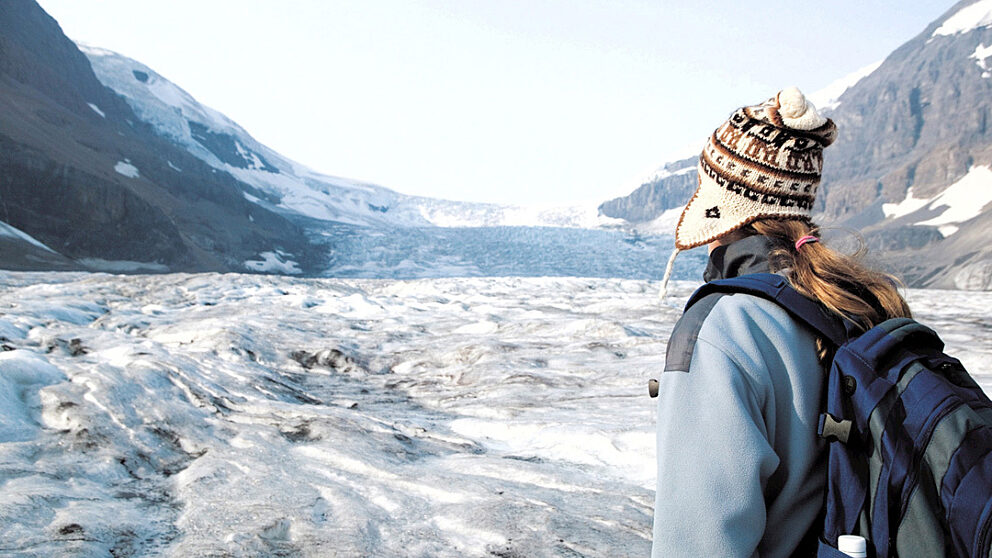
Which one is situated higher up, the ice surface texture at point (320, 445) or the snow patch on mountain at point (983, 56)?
the snow patch on mountain at point (983, 56)

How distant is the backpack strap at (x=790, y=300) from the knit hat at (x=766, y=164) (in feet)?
0.79

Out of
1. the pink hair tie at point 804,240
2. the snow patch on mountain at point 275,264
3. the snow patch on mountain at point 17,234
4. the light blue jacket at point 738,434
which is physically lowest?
the snow patch on mountain at point 275,264

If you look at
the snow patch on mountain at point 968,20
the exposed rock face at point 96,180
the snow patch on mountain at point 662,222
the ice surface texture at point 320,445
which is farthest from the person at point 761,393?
the snow patch on mountain at point 968,20

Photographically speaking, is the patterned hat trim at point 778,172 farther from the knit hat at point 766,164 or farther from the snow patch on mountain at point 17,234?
the snow patch on mountain at point 17,234

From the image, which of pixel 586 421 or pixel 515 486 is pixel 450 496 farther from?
pixel 586 421

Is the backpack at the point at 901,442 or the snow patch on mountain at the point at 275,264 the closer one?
the backpack at the point at 901,442

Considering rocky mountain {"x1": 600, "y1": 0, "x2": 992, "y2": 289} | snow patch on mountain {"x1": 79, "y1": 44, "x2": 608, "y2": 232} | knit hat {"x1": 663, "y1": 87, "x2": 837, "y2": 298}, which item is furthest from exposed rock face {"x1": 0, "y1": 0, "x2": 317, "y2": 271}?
rocky mountain {"x1": 600, "y1": 0, "x2": 992, "y2": 289}

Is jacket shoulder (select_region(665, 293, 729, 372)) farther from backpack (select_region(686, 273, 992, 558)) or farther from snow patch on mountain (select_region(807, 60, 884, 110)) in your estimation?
snow patch on mountain (select_region(807, 60, 884, 110))

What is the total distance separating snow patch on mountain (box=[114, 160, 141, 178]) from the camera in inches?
1329

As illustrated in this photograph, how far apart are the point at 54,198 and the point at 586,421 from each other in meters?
29.9

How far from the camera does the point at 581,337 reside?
25.0 ft

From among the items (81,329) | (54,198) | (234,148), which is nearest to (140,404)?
(81,329)

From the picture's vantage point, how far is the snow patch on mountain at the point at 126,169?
3375 centimetres

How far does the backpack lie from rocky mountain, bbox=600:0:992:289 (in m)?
50.3
